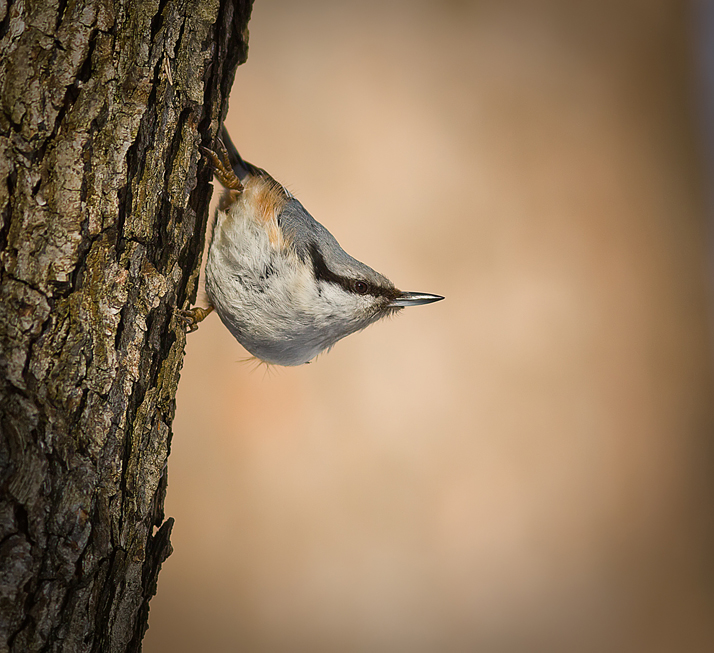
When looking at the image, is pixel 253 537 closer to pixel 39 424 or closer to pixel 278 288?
pixel 278 288

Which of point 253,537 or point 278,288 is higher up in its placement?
point 278,288

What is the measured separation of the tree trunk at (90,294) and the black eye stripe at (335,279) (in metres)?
0.31

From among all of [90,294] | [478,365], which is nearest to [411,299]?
[90,294]

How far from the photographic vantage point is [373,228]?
2.30 meters

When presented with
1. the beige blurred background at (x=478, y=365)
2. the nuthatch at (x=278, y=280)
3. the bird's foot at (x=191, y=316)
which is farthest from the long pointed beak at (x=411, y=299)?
the beige blurred background at (x=478, y=365)

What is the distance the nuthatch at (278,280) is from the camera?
38.1 inches

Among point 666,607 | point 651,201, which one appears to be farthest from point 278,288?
point 666,607

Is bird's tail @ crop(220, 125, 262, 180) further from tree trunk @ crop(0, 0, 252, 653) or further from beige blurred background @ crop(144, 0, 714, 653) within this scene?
beige blurred background @ crop(144, 0, 714, 653)

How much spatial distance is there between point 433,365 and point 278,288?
1.45 metres

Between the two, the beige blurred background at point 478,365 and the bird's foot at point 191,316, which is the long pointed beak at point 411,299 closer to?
the bird's foot at point 191,316

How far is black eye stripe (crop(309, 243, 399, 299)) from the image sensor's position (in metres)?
1.02

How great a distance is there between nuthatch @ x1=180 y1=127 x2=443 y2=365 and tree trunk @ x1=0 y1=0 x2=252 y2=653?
0.21m

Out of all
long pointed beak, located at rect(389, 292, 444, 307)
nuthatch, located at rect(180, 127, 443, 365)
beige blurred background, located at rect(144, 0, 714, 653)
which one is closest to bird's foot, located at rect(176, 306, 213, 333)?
nuthatch, located at rect(180, 127, 443, 365)

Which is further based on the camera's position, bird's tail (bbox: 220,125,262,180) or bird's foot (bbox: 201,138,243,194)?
bird's tail (bbox: 220,125,262,180)
